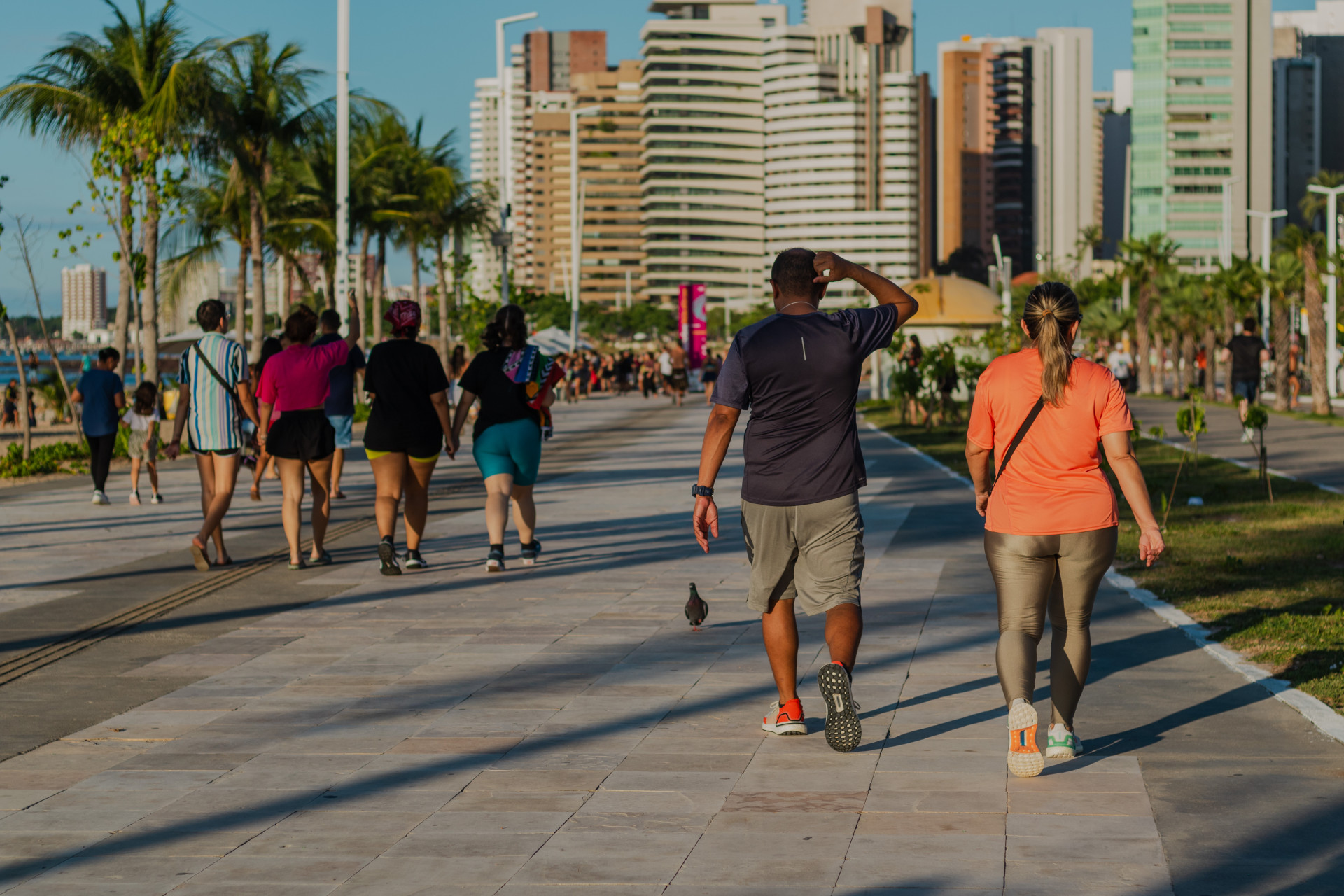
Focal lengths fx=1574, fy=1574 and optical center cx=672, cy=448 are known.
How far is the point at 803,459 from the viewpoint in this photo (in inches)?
229

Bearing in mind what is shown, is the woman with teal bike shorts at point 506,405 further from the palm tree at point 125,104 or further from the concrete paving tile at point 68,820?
the palm tree at point 125,104

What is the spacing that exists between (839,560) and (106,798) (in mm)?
2678

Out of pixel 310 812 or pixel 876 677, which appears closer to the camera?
pixel 310 812

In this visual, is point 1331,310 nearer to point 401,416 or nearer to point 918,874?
point 401,416

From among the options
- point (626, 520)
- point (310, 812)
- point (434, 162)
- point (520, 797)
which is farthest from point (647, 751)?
point (434, 162)

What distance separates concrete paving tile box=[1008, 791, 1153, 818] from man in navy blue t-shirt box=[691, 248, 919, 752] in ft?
2.50

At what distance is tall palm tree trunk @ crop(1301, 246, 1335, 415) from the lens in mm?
33656

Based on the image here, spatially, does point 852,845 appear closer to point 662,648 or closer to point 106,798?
point 106,798

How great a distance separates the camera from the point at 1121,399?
544 cm

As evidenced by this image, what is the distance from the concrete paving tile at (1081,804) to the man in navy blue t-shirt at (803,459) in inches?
30.0

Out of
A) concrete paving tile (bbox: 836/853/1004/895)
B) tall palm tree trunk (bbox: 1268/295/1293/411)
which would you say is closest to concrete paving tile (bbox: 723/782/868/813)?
concrete paving tile (bbox: 836/853/1004/895)

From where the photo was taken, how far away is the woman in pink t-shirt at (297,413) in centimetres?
1062

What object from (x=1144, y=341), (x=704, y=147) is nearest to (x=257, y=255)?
(x=1144, y=341)

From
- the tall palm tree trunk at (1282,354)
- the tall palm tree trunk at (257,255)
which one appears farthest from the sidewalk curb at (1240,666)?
the tall palm tree trunk at (1282,354)
